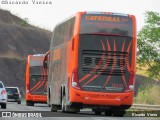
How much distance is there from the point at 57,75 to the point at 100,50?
171 inches

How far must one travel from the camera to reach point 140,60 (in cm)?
6122

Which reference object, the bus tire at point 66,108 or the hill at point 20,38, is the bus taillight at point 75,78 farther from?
the hill at point 20,38

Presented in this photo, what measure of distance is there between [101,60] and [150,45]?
117 ft

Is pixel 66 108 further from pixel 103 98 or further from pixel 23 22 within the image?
pixel 23 22

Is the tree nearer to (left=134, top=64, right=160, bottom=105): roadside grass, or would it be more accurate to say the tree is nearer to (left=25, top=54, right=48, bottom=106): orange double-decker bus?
(left=134, top=64, right=160, bottom=105): roadside grass

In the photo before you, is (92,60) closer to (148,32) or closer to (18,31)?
(148,32)

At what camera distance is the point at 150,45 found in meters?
62.6

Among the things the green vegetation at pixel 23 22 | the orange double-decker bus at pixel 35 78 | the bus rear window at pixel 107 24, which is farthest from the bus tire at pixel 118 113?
the green vegetation at pixel 23 22

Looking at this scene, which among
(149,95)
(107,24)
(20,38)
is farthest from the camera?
(20,38)

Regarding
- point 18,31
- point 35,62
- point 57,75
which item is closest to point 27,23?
point 18,31

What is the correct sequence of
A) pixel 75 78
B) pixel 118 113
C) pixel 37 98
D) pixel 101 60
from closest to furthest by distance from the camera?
pixel 75 78 → pixel 101 60 → pixel 118 113 → pixel 37 98

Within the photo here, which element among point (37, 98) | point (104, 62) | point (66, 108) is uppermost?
point (104, 62)

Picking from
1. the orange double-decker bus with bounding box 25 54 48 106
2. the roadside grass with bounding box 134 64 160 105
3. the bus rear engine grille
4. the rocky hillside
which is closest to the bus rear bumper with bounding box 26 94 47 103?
the orange double-decker bus with bounding box 25 54 48 106

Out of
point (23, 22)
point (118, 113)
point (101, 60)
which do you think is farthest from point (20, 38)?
point (101, 60)
